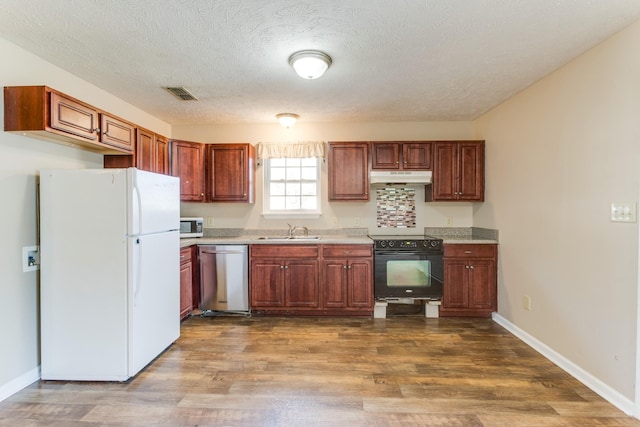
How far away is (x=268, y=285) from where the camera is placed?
359cm

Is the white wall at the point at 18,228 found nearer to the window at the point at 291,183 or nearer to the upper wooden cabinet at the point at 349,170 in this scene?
the window at the point at 291,183

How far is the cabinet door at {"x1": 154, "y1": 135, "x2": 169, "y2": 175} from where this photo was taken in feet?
11.0

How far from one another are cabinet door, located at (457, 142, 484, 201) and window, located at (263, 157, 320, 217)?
183cm

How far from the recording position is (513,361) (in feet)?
8.38

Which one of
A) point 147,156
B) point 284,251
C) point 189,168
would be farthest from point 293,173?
point 147,156

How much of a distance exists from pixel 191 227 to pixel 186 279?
0.75 m

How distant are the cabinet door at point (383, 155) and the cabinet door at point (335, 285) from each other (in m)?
1.27

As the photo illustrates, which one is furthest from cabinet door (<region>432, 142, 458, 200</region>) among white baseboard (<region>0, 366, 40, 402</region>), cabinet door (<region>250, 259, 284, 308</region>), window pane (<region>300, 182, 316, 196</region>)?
white baseboard (<region>0, 366, 40, 402</region>)

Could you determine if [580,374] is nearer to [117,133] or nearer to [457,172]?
[457,172]

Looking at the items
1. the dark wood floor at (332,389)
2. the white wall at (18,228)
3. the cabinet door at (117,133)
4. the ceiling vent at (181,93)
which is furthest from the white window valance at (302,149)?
the white wall at (18,228)

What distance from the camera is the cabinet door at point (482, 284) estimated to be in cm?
350

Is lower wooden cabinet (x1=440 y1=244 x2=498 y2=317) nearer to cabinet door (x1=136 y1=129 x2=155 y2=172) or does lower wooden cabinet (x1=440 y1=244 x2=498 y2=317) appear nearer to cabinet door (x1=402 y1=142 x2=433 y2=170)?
cabinet door (x1=402 y1=142 x2=433 y2=170)

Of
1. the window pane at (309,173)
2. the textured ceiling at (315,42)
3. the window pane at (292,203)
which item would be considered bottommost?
the window pane at (292,203)

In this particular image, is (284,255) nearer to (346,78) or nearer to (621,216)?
(346,78)
